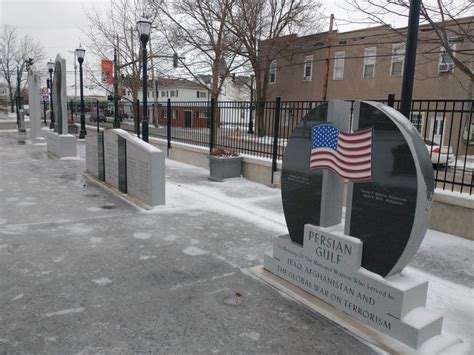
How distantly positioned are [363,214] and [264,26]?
2545 cm

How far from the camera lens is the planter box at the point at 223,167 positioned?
34.3 ft

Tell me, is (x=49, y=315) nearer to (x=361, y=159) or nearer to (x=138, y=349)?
(x=138, y=349)

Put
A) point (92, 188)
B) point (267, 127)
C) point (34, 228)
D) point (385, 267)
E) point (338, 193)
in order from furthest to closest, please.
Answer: point (267, 127), point (92, 188), point (34, 228), point (338, 193), point (385, 267)

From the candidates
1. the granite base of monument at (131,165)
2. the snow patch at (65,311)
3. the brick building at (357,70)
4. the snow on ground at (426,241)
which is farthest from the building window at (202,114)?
the brick building at (357,70)

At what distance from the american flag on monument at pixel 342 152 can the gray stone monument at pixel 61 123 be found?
11.8m

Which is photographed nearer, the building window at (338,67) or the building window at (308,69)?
the building window at (338,67)

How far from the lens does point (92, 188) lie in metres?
9.12

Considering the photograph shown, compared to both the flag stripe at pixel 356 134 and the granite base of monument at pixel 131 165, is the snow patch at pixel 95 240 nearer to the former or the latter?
the granite base of monument at pixel 131 165

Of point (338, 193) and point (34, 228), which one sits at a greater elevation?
point (338, 193)

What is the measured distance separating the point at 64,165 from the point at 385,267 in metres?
11.3

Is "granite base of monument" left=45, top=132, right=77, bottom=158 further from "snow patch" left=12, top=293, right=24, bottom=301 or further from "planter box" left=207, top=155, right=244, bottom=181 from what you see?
"snow patch" left=12, top=293, right=24, bottom=301

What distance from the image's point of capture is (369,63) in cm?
2519

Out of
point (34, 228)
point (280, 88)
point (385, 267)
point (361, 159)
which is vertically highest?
point (280, 88)

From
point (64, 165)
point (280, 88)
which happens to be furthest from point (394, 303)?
point (280, 88)
